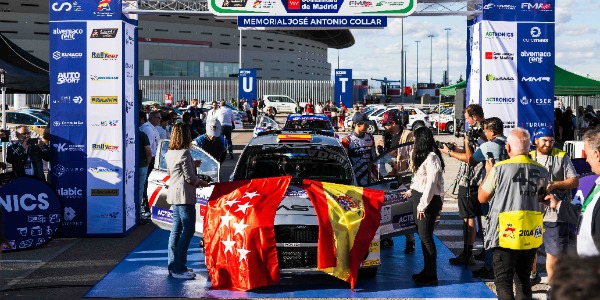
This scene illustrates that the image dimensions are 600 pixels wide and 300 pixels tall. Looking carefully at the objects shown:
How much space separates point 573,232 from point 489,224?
1952 millimetres

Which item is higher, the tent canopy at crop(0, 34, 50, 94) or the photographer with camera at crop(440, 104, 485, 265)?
the tent canopy at crop(0, 34, 50, 94)

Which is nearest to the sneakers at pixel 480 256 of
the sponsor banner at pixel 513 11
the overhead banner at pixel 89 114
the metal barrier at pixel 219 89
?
the sponsor banner at pixel 513 11

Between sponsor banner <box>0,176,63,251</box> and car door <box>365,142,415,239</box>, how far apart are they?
15.3 feet

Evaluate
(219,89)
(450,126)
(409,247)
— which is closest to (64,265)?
(409,247)

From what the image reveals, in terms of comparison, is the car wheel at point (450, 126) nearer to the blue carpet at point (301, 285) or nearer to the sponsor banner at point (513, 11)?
the sponsor banner at point (513, 11)

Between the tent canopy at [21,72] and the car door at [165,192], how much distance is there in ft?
28.2

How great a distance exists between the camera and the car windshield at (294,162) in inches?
398

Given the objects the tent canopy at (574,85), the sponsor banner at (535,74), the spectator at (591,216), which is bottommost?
the spectator at (591,216)

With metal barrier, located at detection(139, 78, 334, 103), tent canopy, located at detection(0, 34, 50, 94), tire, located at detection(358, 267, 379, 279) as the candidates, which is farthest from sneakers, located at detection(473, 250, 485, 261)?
metal barrier, located at detection(139, 78, 334, 103)

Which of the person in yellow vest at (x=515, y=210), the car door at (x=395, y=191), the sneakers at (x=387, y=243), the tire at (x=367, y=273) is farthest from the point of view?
the sneakers at (x=387, y=243)

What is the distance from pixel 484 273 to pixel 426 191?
57.2 inches

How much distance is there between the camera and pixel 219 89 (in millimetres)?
71688

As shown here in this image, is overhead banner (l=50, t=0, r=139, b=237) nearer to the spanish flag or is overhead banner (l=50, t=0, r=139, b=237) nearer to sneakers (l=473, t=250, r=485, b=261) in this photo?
the spanish flag

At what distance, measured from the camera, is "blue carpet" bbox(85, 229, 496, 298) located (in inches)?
329
